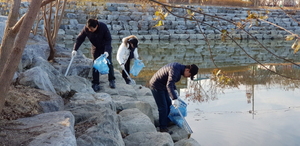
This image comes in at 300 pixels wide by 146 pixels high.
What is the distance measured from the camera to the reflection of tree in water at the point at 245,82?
9.40m

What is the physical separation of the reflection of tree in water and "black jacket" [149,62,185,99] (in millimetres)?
2402

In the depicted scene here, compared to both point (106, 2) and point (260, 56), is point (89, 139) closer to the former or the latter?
point (260, 56)

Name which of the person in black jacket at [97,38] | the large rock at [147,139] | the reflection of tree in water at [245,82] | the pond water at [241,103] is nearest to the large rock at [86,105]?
the large rock at [147,139]

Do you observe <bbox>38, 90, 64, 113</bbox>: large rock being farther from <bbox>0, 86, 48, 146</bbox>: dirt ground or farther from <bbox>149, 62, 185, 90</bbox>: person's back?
<bbox>149, 62, 185, 90</bbox>: person's back

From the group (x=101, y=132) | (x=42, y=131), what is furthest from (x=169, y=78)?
(x=42, y=131)

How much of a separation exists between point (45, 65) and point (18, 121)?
278 cm

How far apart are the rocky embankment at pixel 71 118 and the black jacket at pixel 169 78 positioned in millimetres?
497

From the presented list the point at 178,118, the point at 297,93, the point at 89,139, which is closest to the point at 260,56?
the point at 297,93

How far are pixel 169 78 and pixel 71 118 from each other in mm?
2197

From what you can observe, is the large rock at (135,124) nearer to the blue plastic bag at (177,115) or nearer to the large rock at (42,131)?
the blue plastic bag at (177,115)

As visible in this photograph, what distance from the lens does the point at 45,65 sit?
6418 mm

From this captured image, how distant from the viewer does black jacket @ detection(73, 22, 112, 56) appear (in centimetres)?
713

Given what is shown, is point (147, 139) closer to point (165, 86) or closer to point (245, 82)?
point (165, 86)

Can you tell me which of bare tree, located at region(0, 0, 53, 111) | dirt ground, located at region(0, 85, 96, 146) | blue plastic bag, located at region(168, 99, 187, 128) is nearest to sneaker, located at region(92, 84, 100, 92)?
blue plastic bag, located at region(168, 99, 187, 128)
